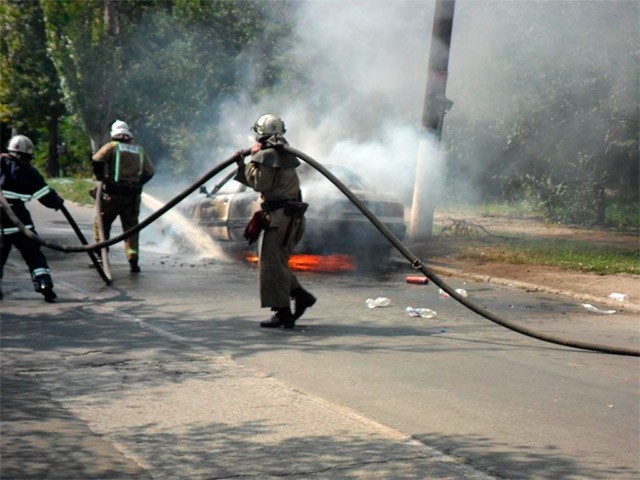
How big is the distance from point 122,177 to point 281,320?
14.6ft

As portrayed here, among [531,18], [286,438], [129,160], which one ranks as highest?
[531,18]

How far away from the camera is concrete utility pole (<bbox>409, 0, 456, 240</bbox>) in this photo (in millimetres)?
15000

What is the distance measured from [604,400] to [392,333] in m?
2.48

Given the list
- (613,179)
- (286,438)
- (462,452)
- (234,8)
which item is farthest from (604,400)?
(234,8)

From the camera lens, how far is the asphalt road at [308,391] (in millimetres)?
5340

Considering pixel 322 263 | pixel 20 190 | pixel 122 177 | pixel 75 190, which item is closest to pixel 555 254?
pixel 322 263

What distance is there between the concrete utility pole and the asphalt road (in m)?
4.89

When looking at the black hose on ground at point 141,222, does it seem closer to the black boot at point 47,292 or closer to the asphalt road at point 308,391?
the black boot at point 47,292

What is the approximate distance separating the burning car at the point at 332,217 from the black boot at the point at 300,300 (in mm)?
3857

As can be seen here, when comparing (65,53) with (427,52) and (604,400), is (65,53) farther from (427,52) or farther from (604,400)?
(604,400)

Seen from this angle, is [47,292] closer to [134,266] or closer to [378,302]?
[134,266]

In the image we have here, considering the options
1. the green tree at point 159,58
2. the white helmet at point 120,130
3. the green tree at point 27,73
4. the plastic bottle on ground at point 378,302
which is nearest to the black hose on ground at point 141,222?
the plastic bottle on ground at point 378,302

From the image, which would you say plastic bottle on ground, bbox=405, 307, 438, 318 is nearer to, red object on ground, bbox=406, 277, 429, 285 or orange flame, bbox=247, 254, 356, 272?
red object on ground, bbox=406, 277, 429, 285

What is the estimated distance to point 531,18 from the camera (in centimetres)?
1712
